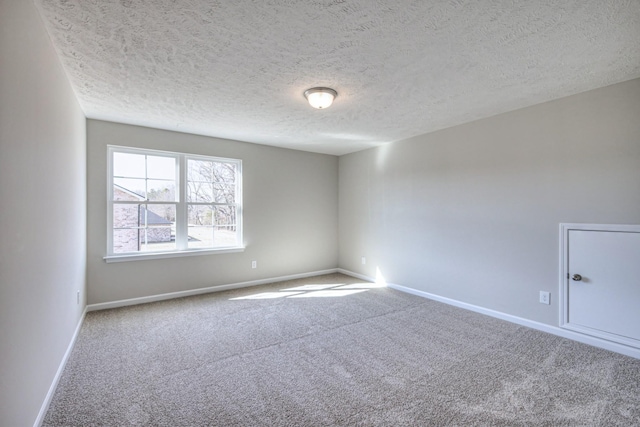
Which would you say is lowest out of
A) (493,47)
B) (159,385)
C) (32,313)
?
(159,385)

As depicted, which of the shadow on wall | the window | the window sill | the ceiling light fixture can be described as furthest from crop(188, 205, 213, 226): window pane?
the ceiling light fixture

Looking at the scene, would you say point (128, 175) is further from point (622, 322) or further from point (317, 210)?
point (622, 322)

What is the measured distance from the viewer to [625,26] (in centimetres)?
186

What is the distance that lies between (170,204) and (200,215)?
1.49 ft

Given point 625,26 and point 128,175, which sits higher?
point 625,26

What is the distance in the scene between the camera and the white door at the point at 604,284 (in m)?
2.61

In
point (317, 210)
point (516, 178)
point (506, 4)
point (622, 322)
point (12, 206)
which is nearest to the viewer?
point (12, 206)

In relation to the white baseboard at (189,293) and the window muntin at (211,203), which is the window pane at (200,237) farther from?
the white baseboard at (189,293)

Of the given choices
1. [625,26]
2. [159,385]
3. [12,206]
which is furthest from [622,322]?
[12,206]

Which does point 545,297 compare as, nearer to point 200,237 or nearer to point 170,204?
point 200,237

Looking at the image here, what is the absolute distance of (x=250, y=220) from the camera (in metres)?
4.95

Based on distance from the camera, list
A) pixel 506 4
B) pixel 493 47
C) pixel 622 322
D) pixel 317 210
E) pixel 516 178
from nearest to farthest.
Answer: pixel 506 4 < pixel 493 47 < pixel 622 322 < pixel 516 178 < pixel 317 210

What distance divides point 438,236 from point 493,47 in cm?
259

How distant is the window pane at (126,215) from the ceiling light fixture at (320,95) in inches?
113
